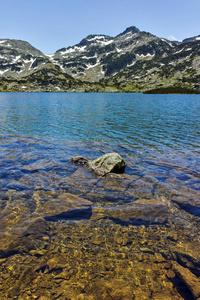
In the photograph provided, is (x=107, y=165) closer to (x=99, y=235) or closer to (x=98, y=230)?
(x=98, y=230)

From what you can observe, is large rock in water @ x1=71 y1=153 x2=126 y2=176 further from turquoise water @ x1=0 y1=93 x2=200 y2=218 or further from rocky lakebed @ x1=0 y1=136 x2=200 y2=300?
turquoise water @ x1=0 y1=93 x2=200 y2=218

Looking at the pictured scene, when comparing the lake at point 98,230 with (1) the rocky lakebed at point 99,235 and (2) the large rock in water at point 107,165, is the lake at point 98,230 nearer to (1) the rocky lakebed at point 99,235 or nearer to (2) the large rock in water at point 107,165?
(1) the rocky lakebed at point 99,235

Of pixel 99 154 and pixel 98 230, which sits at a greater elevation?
pixel 98 230

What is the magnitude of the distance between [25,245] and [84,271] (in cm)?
270

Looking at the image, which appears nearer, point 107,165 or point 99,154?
point 107,165

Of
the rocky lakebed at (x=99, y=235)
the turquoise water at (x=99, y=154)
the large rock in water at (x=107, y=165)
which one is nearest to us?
the rocky lakebed at (x=99, y=235)

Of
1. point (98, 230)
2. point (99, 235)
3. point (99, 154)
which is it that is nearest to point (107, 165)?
point (99, 154)

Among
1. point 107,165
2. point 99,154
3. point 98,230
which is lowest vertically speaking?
point 99,154

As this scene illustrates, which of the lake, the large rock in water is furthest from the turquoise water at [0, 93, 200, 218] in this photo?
the large rock in water

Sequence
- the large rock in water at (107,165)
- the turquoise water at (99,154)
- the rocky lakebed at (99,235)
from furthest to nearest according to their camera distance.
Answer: the large rock in water at (107,165) < the turquoise water at (99,154) < the rocky lakebed at (99,235)

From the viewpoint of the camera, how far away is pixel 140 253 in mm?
7250

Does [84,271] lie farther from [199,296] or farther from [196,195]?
[196,195]

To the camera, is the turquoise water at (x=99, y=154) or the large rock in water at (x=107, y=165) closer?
the turquoise water at (x=99, y=154)

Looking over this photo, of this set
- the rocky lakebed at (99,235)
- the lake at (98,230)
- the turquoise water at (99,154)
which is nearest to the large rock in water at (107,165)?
the rocky lakebed at (99,235)
